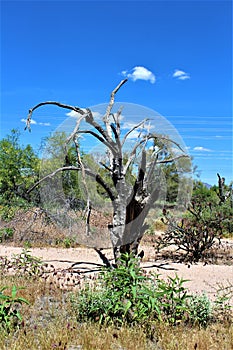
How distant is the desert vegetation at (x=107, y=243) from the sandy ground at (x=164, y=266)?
0.25 meters

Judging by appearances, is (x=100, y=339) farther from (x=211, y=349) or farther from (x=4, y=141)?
(x=4, y=141)

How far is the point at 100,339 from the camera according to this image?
9.24 ft

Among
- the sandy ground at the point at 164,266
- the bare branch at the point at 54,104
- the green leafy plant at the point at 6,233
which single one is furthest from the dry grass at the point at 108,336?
the green leafy plant at the point at 6,233

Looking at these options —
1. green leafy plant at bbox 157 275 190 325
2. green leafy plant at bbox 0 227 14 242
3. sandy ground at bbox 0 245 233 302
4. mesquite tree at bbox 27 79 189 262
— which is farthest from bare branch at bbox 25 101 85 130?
green leafy plant at bbox 0 227 14 242

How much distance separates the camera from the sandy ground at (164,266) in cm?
523

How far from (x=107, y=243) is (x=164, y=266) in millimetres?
1244

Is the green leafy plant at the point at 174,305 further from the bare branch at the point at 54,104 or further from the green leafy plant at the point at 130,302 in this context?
the bare branch at the point at 54,104

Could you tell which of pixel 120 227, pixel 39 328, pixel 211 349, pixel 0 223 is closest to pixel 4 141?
pixel 0 223

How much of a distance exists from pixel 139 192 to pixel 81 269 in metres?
1.89

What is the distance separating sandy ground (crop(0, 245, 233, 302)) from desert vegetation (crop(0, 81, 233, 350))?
246 millimetres

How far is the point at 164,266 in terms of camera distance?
6.43 m

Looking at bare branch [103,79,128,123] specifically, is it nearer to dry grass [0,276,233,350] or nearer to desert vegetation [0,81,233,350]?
desert vegetation [0,81,233,350]

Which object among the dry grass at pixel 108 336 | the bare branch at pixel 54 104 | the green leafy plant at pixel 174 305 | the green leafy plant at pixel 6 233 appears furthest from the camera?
the green leafy plant at pixel 6 233

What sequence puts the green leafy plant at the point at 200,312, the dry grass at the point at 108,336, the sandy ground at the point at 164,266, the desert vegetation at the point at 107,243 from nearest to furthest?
the dry grass at the point at 108,336 → the desert vegetation at the point at 107,243 → the green leafy plant at the point at 200,312 → the sandy ground at the point at 164,266
